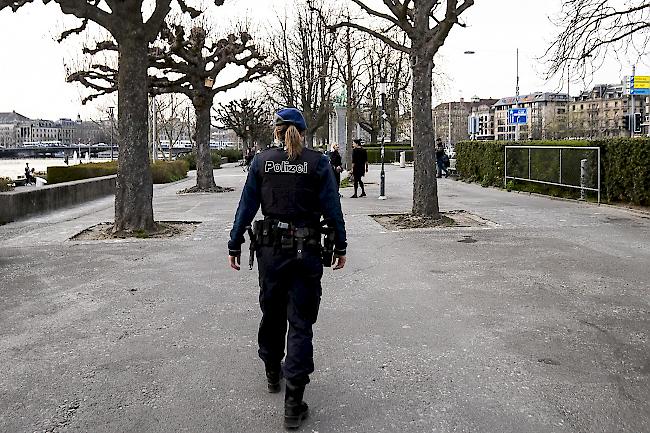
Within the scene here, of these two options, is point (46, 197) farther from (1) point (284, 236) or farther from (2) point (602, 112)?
(2) point (602, 112)

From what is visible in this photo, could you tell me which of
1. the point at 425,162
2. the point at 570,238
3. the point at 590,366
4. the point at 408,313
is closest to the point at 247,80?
the point at 425,162

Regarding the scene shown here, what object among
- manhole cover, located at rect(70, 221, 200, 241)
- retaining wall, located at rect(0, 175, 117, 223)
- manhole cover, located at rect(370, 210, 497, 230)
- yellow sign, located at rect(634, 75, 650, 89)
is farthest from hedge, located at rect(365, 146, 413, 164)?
manhole cover, located at rect(70, 221, 200, 241)

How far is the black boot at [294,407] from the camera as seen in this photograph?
13.5ft

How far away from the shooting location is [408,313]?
685cm

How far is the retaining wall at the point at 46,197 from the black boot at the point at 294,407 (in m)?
13.1

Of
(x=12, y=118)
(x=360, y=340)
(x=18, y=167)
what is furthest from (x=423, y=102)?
(x=12, y=118)

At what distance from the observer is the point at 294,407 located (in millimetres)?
4160

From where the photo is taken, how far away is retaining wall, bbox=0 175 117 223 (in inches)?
620

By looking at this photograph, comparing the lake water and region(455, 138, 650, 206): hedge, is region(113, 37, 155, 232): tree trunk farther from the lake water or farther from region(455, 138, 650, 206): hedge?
the lake water

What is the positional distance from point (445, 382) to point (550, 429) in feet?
3.04

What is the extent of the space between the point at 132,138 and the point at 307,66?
3555 cm

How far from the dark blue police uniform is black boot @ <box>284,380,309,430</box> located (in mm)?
55

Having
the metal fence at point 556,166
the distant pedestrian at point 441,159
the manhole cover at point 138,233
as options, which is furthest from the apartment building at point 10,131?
the manhole cover at point 138,233

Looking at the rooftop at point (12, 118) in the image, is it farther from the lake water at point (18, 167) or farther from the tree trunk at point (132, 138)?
the tree trunk at point (132, 138)
